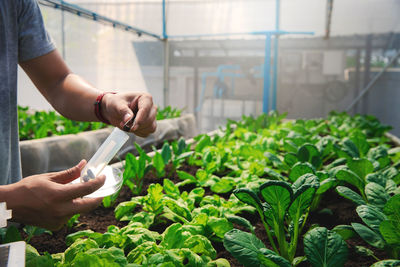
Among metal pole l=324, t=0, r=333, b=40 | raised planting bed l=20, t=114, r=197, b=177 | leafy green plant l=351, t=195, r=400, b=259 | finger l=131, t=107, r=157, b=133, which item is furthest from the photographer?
metal pole l=324, t=0, r=333, b=40

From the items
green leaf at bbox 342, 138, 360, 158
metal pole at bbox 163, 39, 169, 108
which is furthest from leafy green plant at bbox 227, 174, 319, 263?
metal pole at bbox 163, 39, 169, 108

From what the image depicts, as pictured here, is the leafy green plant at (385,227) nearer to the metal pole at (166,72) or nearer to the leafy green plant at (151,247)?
the leafy green plant at (151,247)

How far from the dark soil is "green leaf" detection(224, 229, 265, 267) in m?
0.11

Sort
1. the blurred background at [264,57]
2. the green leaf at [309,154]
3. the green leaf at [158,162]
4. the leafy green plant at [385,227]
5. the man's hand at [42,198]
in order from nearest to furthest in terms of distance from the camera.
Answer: the man's hand at [42,198]
the leafy green plant at [385,227]
the green leaf at [309,154]
the green leaf at [158,162]
the blurred background at [264,57]

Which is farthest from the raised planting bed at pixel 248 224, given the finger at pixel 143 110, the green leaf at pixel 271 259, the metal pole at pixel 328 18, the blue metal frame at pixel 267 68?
the metal pole at pixel 328 18

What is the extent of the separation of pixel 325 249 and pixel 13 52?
989mm

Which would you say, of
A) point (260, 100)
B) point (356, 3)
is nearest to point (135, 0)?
point (260, 100)

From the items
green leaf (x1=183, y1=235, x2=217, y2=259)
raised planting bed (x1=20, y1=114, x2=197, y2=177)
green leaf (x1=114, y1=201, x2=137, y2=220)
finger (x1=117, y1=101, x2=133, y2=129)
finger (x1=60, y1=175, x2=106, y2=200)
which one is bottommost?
raised planting bed (x1=20, y1=114, x2=197, y2=177)

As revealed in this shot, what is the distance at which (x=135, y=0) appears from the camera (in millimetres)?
3871

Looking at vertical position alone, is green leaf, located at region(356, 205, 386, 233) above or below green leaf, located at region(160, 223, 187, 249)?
above

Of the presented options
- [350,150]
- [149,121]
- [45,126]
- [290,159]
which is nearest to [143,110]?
[149,121]

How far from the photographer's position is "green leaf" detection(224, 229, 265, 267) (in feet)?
2.17

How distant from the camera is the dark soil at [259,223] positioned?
81 centimetres

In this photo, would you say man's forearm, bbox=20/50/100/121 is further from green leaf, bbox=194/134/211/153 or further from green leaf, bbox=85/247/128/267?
green leaf, bbox=194/134/211/153
